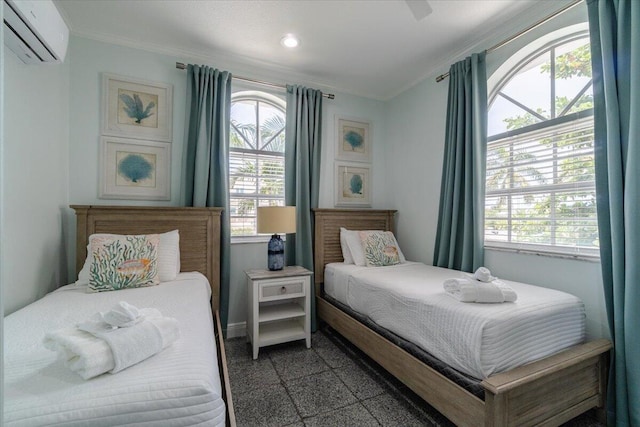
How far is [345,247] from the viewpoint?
116 inches

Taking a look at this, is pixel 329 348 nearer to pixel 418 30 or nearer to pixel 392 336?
pixel 392 336

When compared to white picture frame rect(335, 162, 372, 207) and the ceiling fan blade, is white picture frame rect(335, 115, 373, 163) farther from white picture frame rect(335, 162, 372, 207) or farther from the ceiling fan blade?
the ceiling fan blade

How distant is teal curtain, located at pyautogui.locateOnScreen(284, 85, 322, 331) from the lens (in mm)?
2920

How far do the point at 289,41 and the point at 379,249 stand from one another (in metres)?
2.05

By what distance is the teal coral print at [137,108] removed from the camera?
2.45 m

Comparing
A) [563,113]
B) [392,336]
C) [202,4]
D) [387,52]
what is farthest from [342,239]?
[202,4]

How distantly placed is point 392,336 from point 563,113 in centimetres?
196

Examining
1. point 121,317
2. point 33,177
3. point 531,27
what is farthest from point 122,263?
point 531,27

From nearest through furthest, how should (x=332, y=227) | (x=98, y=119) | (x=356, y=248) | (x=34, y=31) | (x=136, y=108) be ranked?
(x=34, y=31), (x=98, y=119), (x=136, y=108), (x=356, y=248), (x=332, y=227)

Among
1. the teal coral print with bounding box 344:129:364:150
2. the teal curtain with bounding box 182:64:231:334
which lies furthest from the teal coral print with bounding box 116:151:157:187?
the teal coral print with bounding box 344:129:364:150

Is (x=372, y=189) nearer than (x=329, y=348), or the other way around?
(x=329, y=348)

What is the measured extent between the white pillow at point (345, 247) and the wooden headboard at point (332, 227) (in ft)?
0.26

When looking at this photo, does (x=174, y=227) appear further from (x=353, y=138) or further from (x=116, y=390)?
(x=353, y=138)

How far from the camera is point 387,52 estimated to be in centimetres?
265
